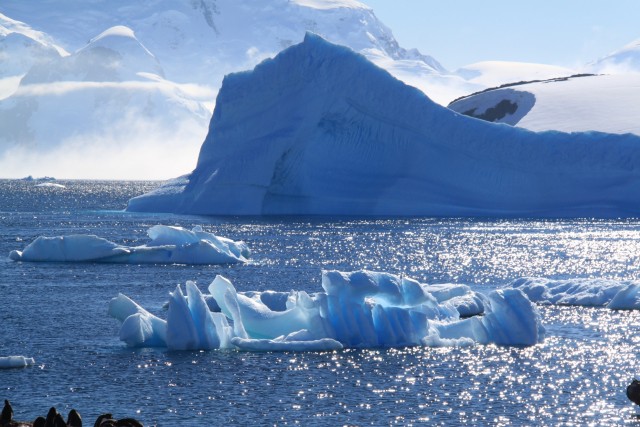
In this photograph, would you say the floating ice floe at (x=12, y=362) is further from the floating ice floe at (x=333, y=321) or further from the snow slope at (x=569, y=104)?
the snow slope at (x=569, y=104)

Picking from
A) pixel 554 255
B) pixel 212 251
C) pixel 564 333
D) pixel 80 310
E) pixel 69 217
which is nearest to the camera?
pixel 564 333

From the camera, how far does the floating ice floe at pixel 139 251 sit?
4216 cm

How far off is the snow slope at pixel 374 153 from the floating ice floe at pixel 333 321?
29652mm

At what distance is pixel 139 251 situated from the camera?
42.4 m

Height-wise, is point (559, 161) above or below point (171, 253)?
above

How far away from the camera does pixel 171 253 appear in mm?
42875

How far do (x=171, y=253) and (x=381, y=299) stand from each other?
17.5 m

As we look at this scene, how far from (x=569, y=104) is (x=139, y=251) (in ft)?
136

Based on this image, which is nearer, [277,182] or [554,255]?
[554,255]

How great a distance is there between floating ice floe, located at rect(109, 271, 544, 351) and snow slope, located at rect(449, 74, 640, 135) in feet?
131

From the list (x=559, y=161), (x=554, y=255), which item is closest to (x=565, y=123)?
(x=559, y=161)

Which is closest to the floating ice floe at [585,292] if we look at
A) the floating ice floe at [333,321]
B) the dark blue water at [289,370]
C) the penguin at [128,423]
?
the dark blue water at [289,370]

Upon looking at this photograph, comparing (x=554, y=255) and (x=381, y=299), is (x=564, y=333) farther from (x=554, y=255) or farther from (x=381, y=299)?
(x=554, y=255)

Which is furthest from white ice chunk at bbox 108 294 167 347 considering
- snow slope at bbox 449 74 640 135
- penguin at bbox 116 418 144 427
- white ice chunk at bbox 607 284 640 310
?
snow slope at bbox 449 74 640 135
